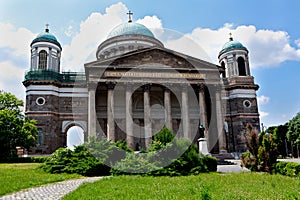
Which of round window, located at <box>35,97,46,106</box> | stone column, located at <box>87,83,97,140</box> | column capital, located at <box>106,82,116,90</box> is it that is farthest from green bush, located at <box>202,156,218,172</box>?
round window, located at <box>35,97,46,106</box>

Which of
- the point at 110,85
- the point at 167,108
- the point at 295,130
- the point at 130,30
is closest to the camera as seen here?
the point at 110,85

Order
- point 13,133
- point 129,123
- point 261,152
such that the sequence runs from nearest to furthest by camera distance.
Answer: point 261,152 < point 13,133 < point 129,123

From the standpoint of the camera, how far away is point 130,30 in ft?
151

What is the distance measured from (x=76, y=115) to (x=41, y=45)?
421 inches

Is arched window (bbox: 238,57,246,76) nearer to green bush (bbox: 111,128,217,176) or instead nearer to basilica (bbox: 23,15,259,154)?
basilica (bbox: 23,15,259,154)

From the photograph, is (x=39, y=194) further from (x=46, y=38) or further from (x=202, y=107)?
(x=46, y=38)

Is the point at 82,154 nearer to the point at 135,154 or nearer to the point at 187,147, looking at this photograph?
the point at 135,154

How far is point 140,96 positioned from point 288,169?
977 inches

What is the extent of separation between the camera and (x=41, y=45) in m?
38.0

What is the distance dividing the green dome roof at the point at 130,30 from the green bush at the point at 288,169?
3368cm

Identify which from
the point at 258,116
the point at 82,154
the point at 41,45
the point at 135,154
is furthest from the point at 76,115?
the point at 258,116

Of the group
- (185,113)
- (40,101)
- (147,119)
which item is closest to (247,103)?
(185,113)

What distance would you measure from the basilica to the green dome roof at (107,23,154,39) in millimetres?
3538

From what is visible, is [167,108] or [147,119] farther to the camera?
[167,108]
